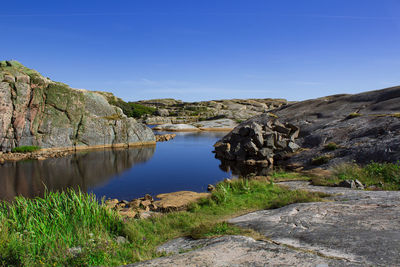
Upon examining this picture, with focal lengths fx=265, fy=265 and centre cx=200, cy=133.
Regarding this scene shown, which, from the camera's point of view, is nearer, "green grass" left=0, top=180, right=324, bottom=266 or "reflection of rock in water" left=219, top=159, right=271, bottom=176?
"green grass" left=0, top=180, right=324, bottom=266

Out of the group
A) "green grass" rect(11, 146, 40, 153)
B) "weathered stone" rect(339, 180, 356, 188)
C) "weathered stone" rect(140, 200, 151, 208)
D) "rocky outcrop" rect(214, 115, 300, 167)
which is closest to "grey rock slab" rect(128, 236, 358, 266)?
"weathered stone" rect(140, 200, 151, 208)

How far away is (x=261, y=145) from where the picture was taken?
3559 cm

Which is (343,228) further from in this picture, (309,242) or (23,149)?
(23,149)

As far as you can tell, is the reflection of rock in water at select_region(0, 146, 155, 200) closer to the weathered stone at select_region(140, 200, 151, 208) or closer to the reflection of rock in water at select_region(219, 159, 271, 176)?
the weathered stone at select_region(140, 200, 151, 208)

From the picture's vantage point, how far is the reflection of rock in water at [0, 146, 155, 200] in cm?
2195

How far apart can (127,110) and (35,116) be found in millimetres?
87524

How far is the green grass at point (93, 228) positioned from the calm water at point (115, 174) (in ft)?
27.4

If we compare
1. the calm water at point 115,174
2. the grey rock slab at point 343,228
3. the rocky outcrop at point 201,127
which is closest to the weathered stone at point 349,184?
the grey rock slab at point 343,228

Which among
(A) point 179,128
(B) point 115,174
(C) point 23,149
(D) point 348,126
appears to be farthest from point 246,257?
(A) point 179,128

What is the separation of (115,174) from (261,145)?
62.1 ft

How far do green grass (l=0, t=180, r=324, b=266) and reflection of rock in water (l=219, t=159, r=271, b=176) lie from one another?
13.7 metres

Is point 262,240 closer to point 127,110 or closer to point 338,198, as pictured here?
point 338,198

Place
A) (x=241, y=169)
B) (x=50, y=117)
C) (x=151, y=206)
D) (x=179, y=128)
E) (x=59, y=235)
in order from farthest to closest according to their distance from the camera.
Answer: (x=179, y=128) → (x=50, y=117) → (x=241, y=169) → (x=151, y=206) → (x=59, y=235)

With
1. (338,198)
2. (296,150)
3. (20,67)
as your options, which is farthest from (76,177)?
(20,67)
